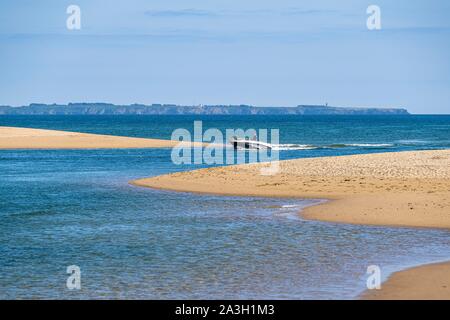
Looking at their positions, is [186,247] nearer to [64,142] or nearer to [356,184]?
[356,184]

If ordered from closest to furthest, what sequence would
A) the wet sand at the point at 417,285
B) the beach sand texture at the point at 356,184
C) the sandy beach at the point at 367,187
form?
the wet sand at the point at 417,285 < the sandy beach at the point at 367,187 < the beach sand texture at the point at 356,184

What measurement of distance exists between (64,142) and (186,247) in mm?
61564

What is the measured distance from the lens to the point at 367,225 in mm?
25750

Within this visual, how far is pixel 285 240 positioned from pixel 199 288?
6157 mm

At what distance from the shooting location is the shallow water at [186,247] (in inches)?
677

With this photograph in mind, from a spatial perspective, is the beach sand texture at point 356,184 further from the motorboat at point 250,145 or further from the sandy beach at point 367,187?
the motorboat at point 250,145

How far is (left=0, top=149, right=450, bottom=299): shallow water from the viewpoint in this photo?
17188 mm

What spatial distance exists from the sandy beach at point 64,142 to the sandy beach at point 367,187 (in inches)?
1408

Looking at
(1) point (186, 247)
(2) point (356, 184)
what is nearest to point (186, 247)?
(1) point (186, 247)

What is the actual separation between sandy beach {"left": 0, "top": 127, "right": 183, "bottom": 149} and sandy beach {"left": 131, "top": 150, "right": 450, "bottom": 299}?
117 ft

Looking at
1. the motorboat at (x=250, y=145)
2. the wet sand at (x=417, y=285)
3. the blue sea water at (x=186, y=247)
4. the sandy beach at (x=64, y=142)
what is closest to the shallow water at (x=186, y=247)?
the blue sea water at (x=186, y=247)

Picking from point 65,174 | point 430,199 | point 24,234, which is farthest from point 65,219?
point 65,174

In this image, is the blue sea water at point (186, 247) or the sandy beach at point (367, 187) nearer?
the blue sea water at point (186, 247)
